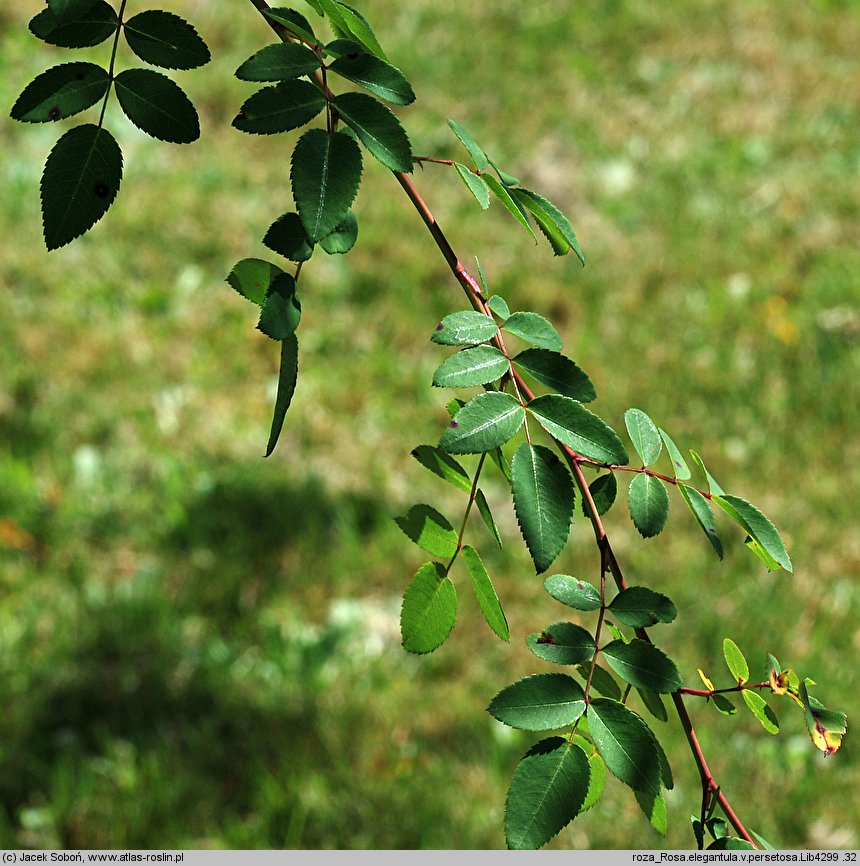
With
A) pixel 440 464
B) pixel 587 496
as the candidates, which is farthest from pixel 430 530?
pixel 587 496

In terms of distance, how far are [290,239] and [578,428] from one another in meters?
0.26

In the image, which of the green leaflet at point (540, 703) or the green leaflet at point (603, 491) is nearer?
the green leaflet at point (540, 703)

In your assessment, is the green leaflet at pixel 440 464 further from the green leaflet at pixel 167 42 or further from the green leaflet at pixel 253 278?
the green leaflet at pixel 167 42

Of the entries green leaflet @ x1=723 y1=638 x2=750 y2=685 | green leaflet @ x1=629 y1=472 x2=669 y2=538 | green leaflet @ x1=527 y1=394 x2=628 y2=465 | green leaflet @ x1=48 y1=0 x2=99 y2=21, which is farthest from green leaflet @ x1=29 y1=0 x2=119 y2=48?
green leaflet @ x1=723 y1=638 x2=750 y2=685

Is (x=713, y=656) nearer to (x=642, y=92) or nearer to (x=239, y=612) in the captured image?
(x=239, y=612)

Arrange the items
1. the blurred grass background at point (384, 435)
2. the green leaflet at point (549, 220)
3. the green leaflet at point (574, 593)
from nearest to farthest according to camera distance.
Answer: the green leaflet at point (574, 593) → the green leaflet at point (549, 220) → the blurred grass background at point (384, 435)

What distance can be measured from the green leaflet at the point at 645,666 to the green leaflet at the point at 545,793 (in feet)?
0.23

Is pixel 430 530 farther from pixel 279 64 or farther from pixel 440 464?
pixel 279 64

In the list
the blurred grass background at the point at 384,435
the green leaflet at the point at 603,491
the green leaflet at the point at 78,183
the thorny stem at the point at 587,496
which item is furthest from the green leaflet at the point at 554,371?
the blurred grass background at the point at 384,435

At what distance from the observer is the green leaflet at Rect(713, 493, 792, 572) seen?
93 cm

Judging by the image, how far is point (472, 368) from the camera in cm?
86

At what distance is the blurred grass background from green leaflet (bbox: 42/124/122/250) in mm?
1895

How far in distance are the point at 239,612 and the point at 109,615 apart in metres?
0.33

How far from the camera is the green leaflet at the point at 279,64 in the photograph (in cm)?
81
